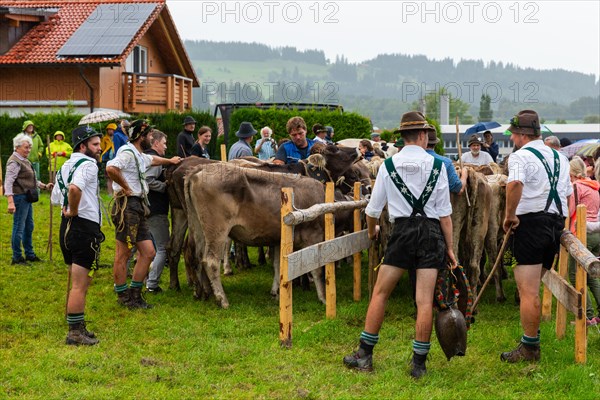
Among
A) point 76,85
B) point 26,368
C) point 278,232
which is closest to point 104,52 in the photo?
point 76,85

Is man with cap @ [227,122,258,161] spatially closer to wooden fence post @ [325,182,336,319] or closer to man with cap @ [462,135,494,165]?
man with cap @ [462,135,494,165]

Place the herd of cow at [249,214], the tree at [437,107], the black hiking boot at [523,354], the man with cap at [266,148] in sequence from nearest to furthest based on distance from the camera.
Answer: the black hiking boot at [523,354] → the herd of cow at [249,214] → the man with cap at [266,148] → the tree at [437,107]

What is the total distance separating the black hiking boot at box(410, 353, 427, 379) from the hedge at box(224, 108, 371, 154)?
1554 cm

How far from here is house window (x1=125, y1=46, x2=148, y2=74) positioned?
29938mm

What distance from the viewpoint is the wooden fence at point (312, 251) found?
715 centimetres

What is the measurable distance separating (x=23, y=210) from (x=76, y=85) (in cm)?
1756

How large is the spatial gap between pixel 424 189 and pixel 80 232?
3.26m

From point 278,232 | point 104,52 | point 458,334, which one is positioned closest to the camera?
point 458,334

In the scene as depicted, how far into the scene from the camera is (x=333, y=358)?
267 inches

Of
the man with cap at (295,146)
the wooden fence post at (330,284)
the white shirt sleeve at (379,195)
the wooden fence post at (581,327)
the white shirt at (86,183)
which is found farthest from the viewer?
the man with cap at (295,146)

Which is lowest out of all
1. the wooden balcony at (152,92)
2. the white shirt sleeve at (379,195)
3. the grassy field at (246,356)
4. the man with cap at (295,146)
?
the grassy field at (246,356)

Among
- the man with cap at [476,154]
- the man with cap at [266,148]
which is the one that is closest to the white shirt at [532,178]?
the man with cap at [476,154]

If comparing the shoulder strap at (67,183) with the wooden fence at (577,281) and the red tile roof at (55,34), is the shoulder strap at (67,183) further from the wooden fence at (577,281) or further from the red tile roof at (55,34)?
the red tile roof at (55,34)

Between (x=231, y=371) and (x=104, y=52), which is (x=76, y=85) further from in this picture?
(x=231, y=371)
